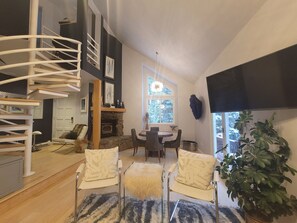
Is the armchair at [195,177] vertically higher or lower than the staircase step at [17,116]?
lower

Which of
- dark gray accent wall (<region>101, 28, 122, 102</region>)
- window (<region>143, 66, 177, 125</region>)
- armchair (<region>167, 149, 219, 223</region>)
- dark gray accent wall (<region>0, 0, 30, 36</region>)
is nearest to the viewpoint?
armchair (<region>167, 149, 219, 223</region>)

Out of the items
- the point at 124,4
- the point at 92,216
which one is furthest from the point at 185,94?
the point at 92,216

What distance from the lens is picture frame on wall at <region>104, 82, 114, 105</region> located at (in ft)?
19.1

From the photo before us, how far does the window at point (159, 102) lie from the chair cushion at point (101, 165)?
15.2ft

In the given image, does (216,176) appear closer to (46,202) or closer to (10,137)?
(46,202)

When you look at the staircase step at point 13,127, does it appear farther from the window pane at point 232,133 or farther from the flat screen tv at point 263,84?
the window pane at point 232,133

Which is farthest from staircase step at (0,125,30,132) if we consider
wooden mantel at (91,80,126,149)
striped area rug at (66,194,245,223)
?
wooden mantel at (91,80,126,149)

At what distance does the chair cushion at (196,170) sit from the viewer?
203 cm

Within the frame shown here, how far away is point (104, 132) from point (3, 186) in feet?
12.2

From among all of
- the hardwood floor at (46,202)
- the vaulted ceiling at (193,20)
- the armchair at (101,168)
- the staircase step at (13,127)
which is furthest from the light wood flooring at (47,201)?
the vaulted ceiling at (193,20)

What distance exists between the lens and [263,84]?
5.64 feet

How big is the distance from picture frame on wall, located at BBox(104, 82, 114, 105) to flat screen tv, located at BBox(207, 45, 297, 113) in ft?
13.9

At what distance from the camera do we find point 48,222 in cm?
188

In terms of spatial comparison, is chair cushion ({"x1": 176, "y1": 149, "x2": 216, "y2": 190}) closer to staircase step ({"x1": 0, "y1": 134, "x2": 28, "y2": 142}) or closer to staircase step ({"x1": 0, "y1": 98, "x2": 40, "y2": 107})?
staircase step ({"x1": 0, "y1": 98, "x2": 40, "y2": 107})
